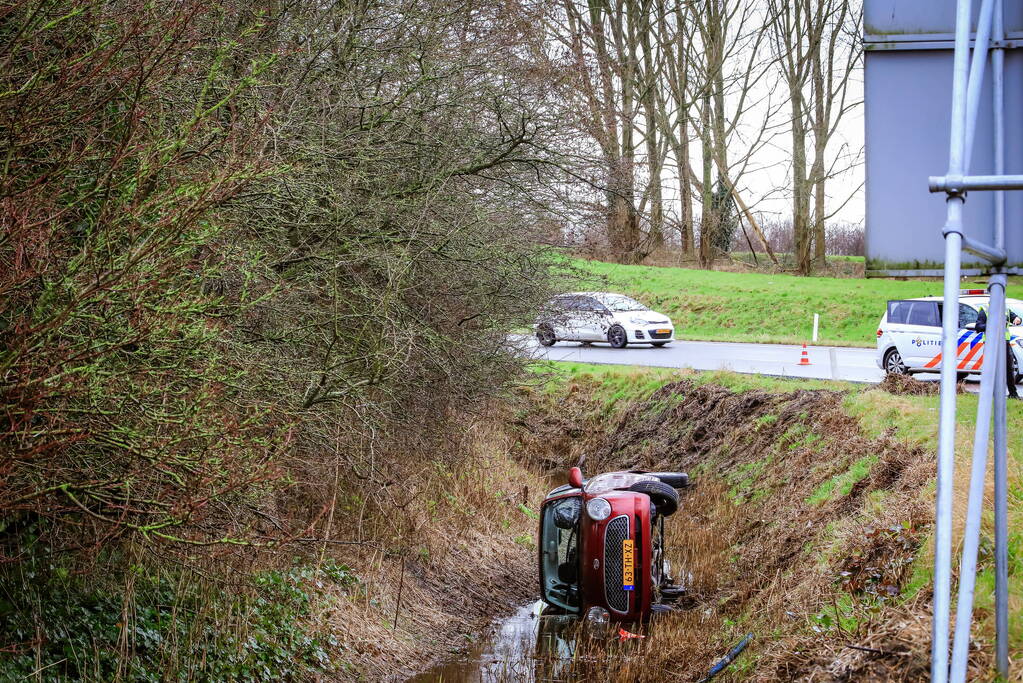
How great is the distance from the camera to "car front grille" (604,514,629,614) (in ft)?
33.6

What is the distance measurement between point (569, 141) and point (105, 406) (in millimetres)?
8095

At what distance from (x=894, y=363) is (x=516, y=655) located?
1333 centimetres

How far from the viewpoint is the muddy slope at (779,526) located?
735 centimetres

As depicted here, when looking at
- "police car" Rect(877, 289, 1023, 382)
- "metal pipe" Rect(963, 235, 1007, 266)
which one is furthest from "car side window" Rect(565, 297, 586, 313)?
"metal pipe" Rect(963, 235, 1007, 266)

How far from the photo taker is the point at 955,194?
3645 millimetres

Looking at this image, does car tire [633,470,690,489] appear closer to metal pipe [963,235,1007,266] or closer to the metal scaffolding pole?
the metal scaffolding pole

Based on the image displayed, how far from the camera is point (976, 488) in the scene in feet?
13.3

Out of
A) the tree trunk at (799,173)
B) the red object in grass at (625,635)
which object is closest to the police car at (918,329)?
the red object in grass at (625,635)

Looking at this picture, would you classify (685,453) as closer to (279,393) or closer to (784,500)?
(784,500)

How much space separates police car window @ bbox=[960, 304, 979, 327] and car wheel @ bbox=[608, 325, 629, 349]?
10.7m

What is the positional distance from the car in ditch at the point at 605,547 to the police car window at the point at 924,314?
11.6 meters

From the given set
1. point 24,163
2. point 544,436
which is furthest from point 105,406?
point 544,436

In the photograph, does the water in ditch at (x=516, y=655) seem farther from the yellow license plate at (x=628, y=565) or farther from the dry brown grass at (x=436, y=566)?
the yellow license plate at (x=628, y=565)

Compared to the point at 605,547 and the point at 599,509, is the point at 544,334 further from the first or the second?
the point at 605,547
